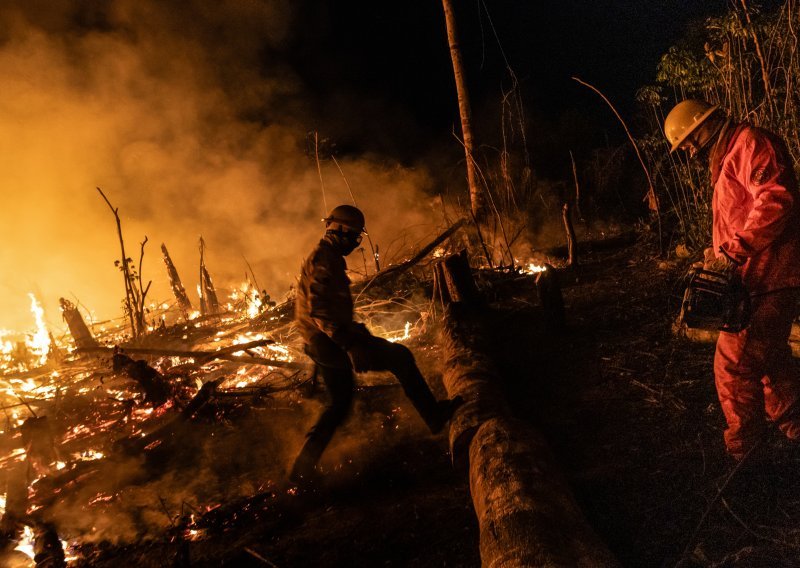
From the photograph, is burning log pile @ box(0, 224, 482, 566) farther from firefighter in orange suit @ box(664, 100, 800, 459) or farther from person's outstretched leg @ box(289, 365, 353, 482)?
firefighter in orange suit @ box(664, 100, 800, 459)

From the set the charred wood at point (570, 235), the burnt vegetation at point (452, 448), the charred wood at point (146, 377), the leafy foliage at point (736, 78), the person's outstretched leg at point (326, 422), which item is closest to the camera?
the burnt vegetation at point (452, 448)

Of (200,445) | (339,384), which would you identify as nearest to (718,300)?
(339,384)

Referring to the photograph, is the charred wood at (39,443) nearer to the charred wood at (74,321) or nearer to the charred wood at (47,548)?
the charred wood at (47,548)

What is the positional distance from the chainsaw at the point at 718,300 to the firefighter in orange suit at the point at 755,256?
0.10 m

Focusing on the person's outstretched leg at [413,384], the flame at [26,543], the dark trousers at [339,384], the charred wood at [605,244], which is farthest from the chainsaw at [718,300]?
the charred wood at [605,244]

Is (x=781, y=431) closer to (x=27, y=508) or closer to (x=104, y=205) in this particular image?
(x=27, y=508)

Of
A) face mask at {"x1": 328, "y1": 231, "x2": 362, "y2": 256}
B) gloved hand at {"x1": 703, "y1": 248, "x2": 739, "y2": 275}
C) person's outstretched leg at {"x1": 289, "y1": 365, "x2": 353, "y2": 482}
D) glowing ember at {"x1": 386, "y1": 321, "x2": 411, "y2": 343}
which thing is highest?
face mask at {"x1": 328, "y1": 231, "x2": 362, "y2": 256}

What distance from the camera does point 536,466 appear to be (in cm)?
249

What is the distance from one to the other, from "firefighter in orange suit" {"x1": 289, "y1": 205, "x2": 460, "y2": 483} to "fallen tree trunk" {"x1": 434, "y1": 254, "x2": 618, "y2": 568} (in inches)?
14.4

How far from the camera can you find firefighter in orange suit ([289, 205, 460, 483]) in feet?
10.9

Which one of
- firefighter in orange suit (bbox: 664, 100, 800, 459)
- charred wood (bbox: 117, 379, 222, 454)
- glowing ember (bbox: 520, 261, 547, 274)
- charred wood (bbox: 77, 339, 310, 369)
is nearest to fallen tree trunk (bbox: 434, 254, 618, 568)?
firefighter in orange suit (bbox: 664, 100, 800, 459)

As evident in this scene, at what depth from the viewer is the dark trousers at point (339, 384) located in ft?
11.3

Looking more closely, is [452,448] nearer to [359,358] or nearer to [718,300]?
[359,358]

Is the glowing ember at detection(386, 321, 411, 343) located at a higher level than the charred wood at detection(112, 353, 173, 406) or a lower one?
lower
